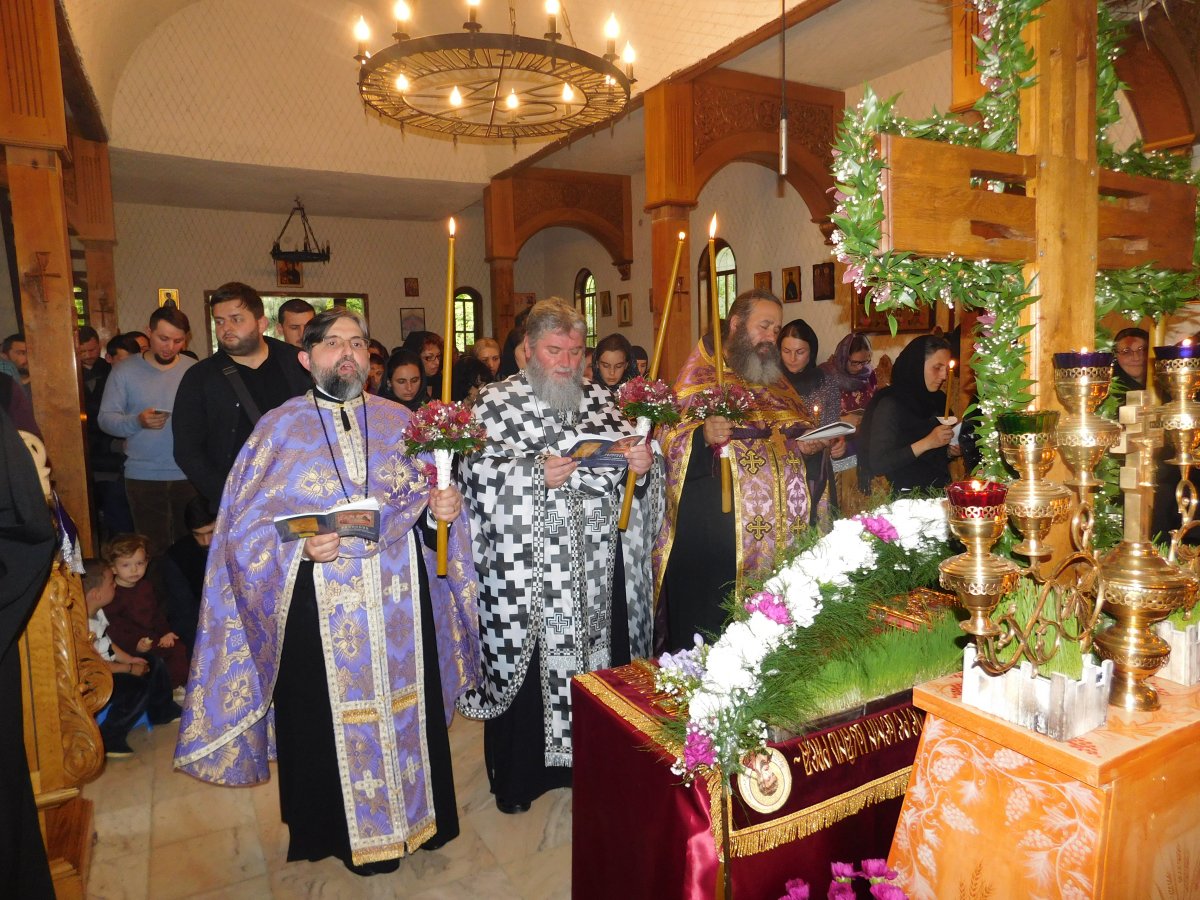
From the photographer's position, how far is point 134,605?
4285 millimetres

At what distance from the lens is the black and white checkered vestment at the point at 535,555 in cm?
326

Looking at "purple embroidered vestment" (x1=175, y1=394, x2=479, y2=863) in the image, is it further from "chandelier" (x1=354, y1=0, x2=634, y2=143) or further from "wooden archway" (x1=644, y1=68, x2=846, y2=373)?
"wooden archway" (x1=644, y1=68, x2=846, y2=373)

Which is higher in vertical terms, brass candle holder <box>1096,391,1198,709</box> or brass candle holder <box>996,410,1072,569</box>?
brass candle holder <box>996,410,1072,569</box>

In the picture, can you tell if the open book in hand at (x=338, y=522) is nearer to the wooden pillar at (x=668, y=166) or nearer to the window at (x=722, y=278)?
the wooden pillar at (x=668, y=166)

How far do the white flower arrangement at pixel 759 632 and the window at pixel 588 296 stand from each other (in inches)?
508

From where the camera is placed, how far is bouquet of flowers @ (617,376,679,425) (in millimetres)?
3164

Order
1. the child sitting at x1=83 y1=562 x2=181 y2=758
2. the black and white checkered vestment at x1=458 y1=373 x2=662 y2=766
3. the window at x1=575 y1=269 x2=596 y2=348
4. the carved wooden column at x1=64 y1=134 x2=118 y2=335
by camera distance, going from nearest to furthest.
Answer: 1. the black and white checkered vestment at x1=458 y1=373 x2=662 y2=766
2. the child sitting at x1=83 y1=562 x2=181 y2=758
3. the carved wooden column at x1=64 y1=134 x2=118 y2=335
4. the window at x1=575 y1=269 x2=596 y2=348

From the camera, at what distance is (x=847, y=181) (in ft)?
5.07

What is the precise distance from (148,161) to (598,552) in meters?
9.22

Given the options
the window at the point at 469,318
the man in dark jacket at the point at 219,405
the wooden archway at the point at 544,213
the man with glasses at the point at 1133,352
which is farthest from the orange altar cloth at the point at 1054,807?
the window at the point at 469,318

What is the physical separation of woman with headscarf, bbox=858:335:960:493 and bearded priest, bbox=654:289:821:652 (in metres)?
0.44

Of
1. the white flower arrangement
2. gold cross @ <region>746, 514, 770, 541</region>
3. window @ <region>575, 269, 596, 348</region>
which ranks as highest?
window @ <region>575, 269, 596, 348</region>

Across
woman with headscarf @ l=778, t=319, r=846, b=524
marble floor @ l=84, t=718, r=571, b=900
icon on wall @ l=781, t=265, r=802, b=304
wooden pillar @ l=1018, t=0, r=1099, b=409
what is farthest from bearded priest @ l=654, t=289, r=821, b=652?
icon on wall @ l=781, t=265, r=802, b=304

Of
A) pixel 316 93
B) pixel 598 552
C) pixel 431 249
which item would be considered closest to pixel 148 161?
pixel 316 93
